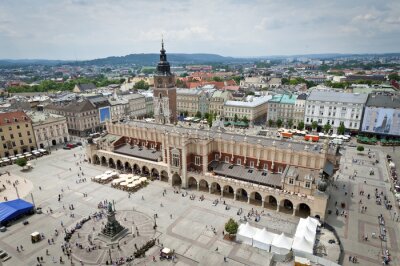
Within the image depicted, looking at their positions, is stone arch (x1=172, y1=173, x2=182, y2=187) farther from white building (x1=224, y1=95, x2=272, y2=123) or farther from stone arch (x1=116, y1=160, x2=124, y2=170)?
white building (x1=224, y1=95, x2=272, y2=123)

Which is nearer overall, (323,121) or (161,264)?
(161,264)

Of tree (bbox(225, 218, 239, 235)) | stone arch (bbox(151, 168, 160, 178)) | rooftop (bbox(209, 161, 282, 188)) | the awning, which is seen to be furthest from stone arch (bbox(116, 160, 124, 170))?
the awning

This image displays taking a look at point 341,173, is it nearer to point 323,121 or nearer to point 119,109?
point 323,121

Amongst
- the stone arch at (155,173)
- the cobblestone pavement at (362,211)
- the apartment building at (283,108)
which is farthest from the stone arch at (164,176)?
the apartment building at (283,108)

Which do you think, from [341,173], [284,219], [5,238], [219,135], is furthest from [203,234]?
[341,173]

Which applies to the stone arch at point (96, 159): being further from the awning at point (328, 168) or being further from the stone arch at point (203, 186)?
the awning at point (328, 168)

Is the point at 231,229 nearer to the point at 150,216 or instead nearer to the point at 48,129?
the point at 150,216
